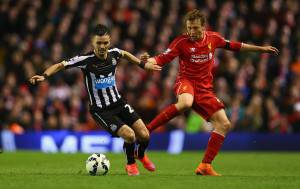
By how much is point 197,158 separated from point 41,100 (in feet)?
18.5

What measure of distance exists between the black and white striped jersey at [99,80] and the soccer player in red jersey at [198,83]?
0.58 m

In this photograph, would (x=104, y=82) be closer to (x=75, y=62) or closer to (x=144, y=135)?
(x=75, y=62)

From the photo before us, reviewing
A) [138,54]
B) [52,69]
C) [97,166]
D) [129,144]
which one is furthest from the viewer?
[138,54]

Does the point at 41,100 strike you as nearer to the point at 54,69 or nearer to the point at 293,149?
the point at 293,149

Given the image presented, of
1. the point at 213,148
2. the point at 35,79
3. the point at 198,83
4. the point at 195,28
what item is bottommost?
the point at 213,148

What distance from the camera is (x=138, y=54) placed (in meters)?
20.9

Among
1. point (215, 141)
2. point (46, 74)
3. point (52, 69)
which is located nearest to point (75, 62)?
point (52, 69)

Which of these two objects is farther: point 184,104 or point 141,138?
point 141,138

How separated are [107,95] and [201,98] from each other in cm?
135

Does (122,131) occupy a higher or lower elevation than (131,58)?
lower

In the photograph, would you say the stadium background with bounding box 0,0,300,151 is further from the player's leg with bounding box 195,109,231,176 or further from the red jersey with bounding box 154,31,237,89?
the player's leg with bounding box 195,109,231,176

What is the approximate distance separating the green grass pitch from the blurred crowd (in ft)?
14.2

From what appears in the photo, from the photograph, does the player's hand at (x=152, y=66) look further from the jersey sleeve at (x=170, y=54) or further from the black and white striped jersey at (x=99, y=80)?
the black and white striped jersey at (x=99, y=80)

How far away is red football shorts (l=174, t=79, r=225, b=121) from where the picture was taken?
10.9m
